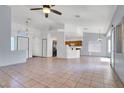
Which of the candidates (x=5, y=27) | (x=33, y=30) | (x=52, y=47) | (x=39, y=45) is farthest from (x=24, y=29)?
(x=5, y=27)

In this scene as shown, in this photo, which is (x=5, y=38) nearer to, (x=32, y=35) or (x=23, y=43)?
(x=23, y=43)

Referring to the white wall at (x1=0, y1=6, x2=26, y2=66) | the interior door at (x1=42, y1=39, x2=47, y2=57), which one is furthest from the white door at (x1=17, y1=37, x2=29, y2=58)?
the white wall at (x1=0, y1=6, x2=26, y2=66)

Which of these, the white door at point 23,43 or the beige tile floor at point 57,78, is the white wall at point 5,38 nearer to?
the beige tile floor at point 57,78

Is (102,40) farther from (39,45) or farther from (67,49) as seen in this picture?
(39,45)

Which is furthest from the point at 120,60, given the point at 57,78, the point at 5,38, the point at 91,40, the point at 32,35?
the point at 91,40

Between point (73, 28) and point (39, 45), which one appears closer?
point (73, 28)

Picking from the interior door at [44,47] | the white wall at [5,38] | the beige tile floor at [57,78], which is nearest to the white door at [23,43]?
the interior door at [44,47]

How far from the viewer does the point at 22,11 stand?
803cm

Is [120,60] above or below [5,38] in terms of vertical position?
below

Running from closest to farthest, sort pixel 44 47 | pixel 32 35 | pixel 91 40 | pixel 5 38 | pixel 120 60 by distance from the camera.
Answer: pixel 120 60 → pixel 5 38 → pixel 32 35 → pixel 44 47 → pixel 91 40

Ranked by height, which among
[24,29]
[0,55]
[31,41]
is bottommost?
[0,55]

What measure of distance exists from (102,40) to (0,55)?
11.4 meters

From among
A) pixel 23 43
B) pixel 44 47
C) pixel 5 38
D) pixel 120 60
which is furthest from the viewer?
pixel 44 47

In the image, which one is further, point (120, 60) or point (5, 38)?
point (5, 38)
